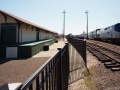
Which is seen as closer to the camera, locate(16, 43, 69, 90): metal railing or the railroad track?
locate(16, 43, 69, 90): metal railing

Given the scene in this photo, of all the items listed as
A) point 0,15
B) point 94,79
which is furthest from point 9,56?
point 94,79

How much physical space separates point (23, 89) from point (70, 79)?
19.4 ft

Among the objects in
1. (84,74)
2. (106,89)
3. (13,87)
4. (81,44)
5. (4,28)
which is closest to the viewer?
(13,87)

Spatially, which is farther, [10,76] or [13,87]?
[10,76]

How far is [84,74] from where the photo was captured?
7566 mm

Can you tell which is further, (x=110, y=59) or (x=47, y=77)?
(x=110, y=59)

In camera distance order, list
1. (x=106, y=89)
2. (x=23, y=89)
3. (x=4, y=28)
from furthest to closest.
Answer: (x=4, y=28), (x=106, y=89), (x=23, y=89)

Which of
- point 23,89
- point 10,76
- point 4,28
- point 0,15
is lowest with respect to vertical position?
point 10,76

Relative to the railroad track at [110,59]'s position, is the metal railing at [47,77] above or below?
above

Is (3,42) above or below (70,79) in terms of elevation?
above

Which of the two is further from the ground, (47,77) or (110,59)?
(47,77)

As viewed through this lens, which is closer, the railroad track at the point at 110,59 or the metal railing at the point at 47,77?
the metal railing at the point at 47,77

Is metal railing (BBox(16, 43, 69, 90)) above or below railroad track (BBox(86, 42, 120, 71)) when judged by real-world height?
above

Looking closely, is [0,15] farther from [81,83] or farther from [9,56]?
[81,83]
